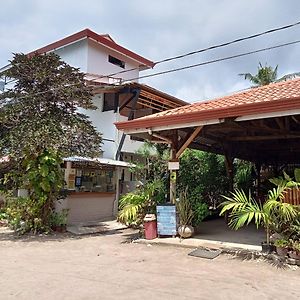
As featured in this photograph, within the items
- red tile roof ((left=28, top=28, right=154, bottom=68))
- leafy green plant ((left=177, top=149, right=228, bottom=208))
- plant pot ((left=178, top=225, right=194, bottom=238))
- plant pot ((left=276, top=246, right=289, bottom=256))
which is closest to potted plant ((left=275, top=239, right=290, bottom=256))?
plant pot ((left=276, top=246, right=289, bottom=256))

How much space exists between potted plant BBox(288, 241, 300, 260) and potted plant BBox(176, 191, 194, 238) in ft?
8.86

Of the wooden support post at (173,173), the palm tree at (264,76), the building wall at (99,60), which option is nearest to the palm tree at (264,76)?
the palm tree at (264,76)

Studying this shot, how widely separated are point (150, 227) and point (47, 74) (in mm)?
5561

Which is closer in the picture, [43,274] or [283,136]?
[43,274]

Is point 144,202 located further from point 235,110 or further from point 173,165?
point 235,110

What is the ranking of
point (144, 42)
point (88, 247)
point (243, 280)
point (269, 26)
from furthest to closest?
point (144, 42)
point (88, 247)
point (269, 26)
point (243, 280)

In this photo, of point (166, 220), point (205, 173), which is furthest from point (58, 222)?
point (205, 173)

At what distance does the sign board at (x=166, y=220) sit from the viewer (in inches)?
335

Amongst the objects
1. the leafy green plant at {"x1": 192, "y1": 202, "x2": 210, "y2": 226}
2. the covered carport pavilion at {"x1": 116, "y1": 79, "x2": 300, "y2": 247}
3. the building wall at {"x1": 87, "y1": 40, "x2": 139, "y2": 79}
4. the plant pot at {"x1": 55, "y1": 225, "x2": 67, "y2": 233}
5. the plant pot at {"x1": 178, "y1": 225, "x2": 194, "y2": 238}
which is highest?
the building wall at {"x1": 87, "y1": 40, "x2": 139, "y2": 79}

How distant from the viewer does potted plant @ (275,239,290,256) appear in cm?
629

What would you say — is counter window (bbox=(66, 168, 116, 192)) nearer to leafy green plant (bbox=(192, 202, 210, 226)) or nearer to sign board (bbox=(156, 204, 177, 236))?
sign board (bbox=(156, 204, 177, 236))

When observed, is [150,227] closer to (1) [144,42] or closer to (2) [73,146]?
(2) [73,146]

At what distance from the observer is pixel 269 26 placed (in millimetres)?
7184

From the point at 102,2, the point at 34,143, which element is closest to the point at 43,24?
the point at 102,2
